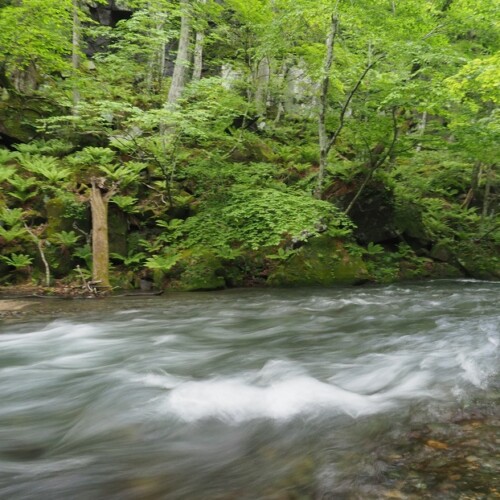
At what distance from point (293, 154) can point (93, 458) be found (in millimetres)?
13130

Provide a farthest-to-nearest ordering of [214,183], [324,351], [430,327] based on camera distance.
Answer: [214,183] → [430,327] → [324,351]

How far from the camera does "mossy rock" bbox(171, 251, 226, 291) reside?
967 cm

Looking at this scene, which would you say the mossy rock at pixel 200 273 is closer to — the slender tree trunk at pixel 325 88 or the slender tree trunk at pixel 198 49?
the slender tree trunk at pixel 325 88

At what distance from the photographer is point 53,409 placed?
12.1 ft

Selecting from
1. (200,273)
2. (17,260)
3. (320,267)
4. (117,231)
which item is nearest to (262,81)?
(320,267)

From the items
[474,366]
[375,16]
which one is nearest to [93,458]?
[474,366]

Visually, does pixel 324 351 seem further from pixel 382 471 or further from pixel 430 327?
pixel 382 471

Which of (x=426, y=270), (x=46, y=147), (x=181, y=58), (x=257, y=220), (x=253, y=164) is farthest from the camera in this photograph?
(x=426, y=270)

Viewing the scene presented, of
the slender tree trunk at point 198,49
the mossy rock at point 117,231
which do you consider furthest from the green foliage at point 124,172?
the slender tree trunk at point 198,49

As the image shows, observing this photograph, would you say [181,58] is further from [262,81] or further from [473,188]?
[473,188]

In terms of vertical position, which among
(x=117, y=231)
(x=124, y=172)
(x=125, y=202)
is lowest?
(x=117, y=231)

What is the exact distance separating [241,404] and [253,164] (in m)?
9.13

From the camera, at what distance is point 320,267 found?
11.0 m

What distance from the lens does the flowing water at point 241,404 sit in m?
2.41
